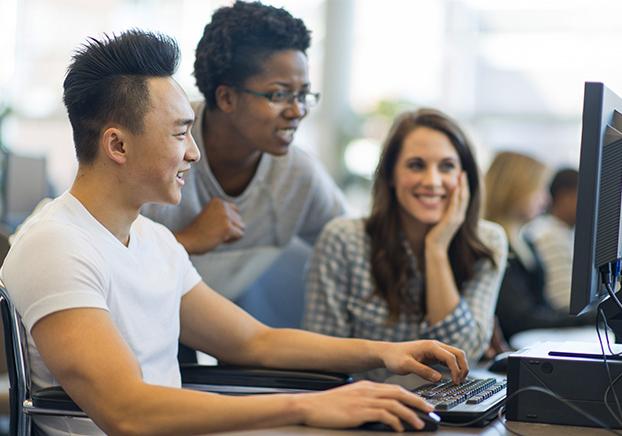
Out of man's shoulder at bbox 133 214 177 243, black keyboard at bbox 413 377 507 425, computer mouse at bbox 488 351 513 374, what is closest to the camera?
black keyboard at bbox 413 377 507 425

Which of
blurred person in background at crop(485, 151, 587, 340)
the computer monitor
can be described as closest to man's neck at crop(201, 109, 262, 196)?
the computer monitor

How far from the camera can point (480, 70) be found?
651 centimetres

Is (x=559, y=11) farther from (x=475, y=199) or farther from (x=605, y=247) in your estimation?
(x=605, y=247)

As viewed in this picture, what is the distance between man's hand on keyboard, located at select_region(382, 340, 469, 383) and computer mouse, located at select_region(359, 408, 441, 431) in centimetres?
33

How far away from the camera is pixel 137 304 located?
1692mm

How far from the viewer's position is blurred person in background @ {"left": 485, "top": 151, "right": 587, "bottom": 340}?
3.78m

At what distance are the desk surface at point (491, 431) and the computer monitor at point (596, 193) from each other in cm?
18

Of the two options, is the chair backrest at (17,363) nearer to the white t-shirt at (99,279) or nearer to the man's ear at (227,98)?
the white t-shirt at (99,279)

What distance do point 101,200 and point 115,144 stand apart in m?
0.10

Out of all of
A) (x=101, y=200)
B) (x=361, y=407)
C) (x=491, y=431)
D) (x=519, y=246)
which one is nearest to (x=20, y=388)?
(x=101, y=200)

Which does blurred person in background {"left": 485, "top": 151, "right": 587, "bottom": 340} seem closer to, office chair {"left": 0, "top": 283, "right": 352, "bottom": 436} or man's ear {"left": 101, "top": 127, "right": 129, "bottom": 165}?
office chair {"left": 0, "top": 283, "right": 352, "bottom": 436}

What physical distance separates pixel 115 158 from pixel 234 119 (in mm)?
866

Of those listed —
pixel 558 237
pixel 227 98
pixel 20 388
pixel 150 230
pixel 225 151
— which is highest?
pixel 227 98

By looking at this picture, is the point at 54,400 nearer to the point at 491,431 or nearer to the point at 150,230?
the point at 150,230
